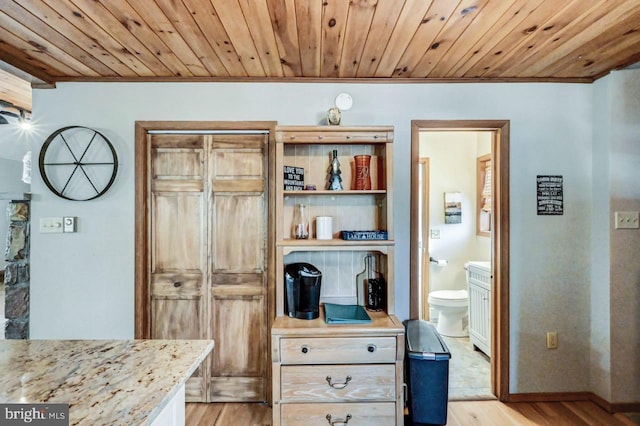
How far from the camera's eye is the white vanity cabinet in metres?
3.00

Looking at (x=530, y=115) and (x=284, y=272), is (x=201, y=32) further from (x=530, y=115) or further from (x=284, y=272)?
(x=530, y=115)

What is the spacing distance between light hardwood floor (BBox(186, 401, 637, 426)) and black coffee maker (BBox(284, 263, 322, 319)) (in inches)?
31.1

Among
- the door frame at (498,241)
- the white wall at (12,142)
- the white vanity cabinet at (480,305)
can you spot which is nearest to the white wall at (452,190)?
the white vanity cabinet at (480,305)

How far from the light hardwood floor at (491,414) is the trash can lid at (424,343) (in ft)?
1.90

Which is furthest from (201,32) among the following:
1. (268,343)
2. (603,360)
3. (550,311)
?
(603,360)

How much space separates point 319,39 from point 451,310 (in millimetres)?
3041

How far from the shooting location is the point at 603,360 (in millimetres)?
2340

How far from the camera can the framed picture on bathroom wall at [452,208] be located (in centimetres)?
403

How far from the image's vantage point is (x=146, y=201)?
2455 mm

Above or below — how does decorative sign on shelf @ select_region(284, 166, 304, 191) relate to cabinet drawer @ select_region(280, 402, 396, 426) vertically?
above

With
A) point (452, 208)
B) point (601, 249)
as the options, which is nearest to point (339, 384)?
point (601, 249)

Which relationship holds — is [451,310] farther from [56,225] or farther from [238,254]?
[56,225]

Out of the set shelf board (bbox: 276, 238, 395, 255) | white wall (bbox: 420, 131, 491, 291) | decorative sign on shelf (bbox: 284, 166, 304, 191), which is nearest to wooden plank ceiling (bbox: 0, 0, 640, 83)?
decorative sign on shelf (bbox: 284, 166, 304, 191)

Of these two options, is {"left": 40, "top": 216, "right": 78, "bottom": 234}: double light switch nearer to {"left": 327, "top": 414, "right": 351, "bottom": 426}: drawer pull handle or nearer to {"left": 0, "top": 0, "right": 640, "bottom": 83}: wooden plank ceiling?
{"left": 0, "top": 0, "right": 640, "bottom": 83}: wooden plank ceiling
